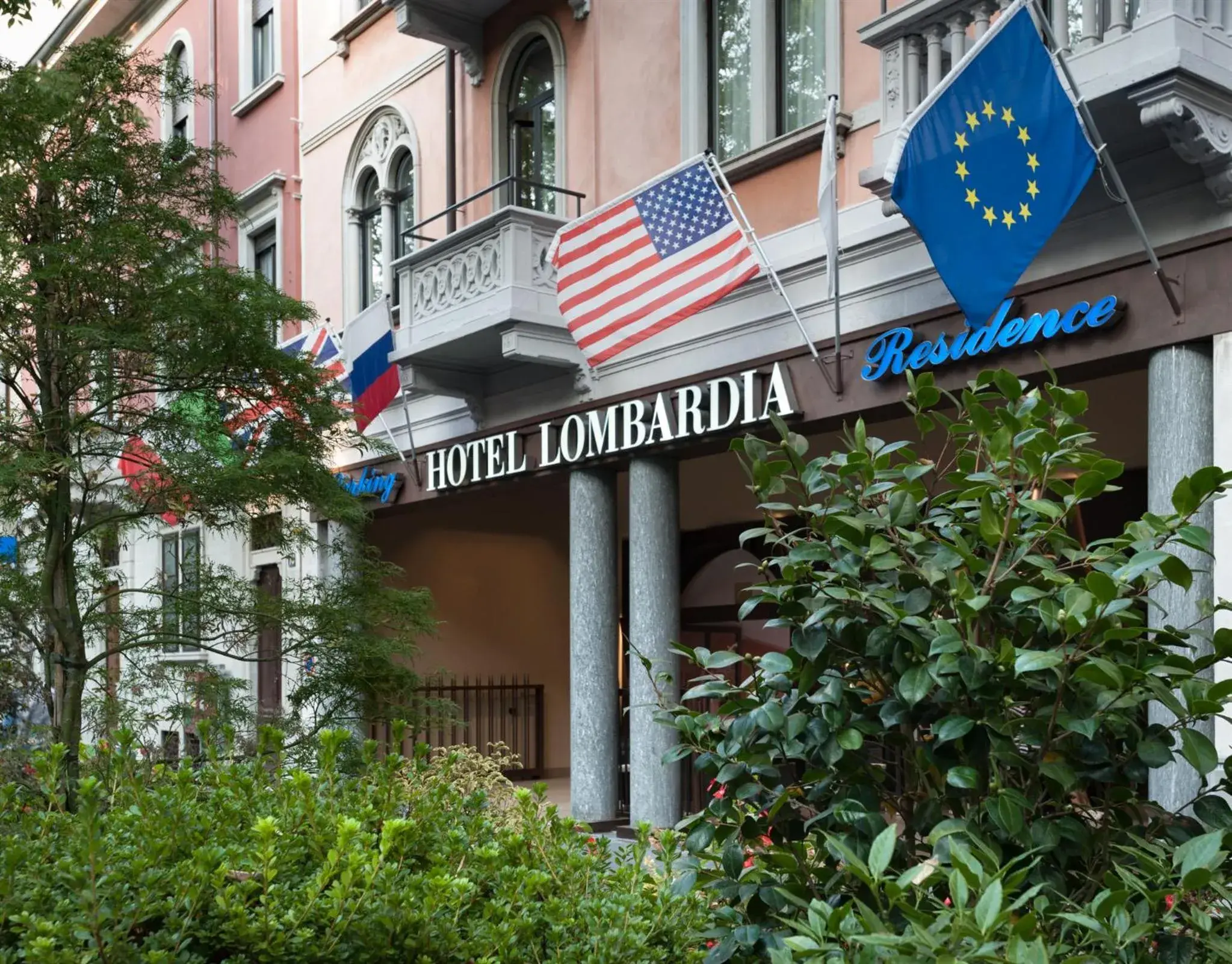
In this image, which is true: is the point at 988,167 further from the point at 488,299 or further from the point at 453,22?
the point at 453,22

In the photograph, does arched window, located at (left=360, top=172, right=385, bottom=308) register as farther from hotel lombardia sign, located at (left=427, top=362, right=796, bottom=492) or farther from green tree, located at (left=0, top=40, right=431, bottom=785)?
green tree, located at (left=0, top=40, right=431, bottom=785)

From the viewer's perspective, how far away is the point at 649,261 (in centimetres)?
1014

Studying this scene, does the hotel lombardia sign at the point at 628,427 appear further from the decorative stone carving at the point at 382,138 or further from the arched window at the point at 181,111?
the arched window at the point at 181,111

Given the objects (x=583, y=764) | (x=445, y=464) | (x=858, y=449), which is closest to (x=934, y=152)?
(x=858, y=449)

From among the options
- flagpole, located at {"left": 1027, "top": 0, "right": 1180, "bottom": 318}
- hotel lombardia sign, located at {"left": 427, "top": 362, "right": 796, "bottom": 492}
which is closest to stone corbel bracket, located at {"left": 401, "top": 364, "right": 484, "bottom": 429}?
hotel lombardia sign, located at {"left": 427, "top": 362, "right": 796, "bottom": 492}

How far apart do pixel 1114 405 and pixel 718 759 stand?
902 centimetres

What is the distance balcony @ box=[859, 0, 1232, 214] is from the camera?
723 centimetres

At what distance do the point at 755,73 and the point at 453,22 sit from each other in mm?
4299

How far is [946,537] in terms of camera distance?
304cm

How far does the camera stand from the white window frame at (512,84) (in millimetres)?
13234

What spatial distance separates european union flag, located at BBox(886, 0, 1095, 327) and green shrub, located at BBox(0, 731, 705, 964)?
201 inches

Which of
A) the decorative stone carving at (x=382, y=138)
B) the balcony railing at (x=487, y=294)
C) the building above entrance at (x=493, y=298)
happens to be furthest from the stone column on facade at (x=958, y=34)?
the decorative stone carving at (x=382, y=138)

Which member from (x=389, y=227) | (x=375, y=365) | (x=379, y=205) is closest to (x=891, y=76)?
(x=375, y=365)

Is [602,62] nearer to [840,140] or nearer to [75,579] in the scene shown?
[840,140]
